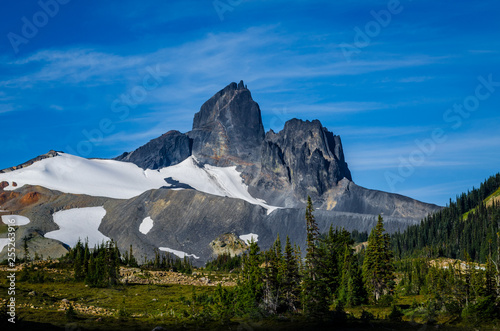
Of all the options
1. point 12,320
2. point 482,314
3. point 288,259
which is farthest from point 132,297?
point 482,314

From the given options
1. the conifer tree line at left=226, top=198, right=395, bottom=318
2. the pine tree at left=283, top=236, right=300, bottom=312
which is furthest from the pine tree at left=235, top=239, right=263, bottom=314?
the pine tree at left=283, top=236, right=300, bottom=312

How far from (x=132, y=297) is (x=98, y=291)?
749 cm

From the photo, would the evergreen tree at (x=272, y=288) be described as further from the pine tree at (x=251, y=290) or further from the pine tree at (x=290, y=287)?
the pine tree at (x=251, y=290)

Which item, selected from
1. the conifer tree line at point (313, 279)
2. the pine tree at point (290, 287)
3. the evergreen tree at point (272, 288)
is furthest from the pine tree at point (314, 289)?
the evergreen tree at point (272, 288)

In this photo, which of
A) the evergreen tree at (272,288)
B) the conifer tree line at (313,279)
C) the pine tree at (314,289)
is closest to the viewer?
the pine tree at (314,289)

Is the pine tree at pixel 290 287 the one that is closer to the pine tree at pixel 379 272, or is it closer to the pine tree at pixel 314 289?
the pine tree at pixel 314 289

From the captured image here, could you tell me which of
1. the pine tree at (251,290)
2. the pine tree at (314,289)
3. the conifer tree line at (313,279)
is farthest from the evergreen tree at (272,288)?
the pine tree at (314,289)

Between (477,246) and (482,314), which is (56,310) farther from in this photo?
(477,246)

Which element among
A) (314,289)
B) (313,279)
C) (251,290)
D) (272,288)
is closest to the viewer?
(272,288)

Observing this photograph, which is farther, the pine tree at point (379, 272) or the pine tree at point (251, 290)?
the pine tree at point (379, 272)

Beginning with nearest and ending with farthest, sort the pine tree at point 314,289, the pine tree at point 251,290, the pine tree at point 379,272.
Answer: the pine tree at point 314,289
the pine tree at point 251,290
the pine tree at point 379,272

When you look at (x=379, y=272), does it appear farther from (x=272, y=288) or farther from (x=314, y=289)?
(x=272, y=288)

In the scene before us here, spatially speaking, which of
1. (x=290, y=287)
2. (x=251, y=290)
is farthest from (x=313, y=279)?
(x=251, y=290)

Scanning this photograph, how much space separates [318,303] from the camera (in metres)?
69.3
